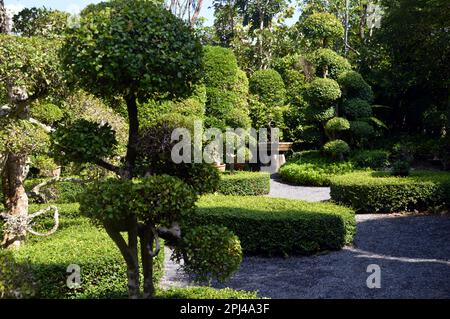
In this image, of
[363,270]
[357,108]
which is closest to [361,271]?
[363,270]

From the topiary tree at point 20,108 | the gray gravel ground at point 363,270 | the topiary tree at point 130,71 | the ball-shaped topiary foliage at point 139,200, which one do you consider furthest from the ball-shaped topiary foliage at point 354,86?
the ball-shaped topiary foliage at point 139,200

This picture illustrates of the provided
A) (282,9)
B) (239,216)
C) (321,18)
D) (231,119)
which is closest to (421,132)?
(321,18)

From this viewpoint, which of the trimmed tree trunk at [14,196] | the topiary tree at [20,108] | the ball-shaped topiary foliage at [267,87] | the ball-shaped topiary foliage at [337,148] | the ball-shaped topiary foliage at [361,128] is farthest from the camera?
the ball-shaped topiary foliage at [267,87]

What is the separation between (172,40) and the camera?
4.17 metres

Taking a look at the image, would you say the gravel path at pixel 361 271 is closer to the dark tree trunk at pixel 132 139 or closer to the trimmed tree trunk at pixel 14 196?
the trimmed tree trunk at pixel 14 196

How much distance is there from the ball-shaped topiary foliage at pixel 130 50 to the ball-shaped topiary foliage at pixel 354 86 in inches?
571

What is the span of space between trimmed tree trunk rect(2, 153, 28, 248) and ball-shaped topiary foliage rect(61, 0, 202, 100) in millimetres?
4391

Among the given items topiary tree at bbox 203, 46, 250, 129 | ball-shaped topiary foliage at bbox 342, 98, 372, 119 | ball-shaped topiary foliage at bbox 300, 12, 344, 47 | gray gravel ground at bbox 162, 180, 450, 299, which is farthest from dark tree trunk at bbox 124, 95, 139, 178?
ball-shaped topiary foliage at bbox 300, 12, 344, 47

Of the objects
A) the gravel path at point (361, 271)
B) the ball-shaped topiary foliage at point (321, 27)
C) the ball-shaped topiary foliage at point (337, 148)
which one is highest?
the ball-shaped topiary foliage at point (321, 27)

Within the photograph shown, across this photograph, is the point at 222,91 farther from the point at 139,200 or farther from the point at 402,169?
the point at 139,200

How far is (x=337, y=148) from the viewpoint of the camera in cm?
1719

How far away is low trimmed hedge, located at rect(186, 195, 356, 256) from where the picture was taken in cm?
876

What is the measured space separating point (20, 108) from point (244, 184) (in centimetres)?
825

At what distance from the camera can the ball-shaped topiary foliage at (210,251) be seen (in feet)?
14.8
